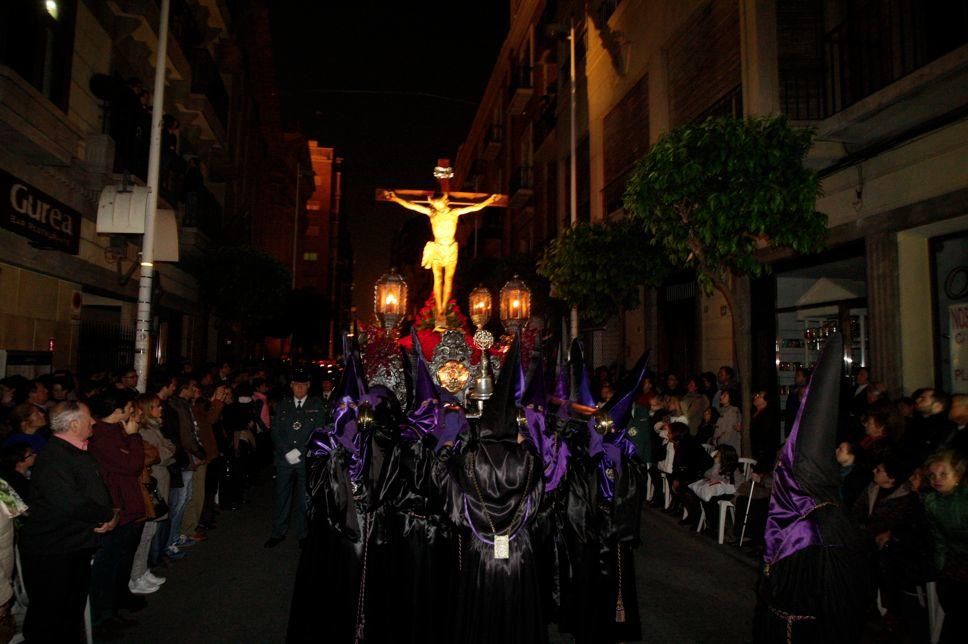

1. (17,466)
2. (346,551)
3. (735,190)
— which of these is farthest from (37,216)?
(735,190)

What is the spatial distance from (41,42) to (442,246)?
7.72 meters

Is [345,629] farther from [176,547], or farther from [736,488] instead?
[736,488]

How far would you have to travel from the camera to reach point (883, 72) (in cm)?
1023

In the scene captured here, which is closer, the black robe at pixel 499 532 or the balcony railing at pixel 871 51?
the black robe at pixel 499 532

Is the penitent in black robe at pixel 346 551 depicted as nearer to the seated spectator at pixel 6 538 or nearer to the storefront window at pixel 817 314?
the seated spectator at pixel 6 538

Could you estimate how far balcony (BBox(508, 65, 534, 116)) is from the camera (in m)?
31.0

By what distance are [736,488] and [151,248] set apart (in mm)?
8872

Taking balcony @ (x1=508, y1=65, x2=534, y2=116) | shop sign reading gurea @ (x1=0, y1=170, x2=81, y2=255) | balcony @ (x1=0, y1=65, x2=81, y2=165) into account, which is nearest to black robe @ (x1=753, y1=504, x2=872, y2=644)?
shop sign reading gurea @ (x1=0, y1=170, x2=81, y2=255)

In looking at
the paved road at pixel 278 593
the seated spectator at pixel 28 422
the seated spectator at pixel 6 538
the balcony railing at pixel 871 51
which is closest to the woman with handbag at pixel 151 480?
the paved road at pixel 278 593

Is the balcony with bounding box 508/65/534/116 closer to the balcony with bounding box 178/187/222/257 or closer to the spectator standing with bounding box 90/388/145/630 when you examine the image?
the balcony with bounding box 178/187/222/257

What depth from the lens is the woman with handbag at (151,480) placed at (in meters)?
5.96

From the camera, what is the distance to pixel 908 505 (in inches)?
206

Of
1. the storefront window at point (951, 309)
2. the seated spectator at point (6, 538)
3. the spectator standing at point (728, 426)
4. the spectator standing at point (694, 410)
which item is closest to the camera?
the seated spectator at point (6, 538)

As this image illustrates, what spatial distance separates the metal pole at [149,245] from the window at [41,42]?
2.01 m
